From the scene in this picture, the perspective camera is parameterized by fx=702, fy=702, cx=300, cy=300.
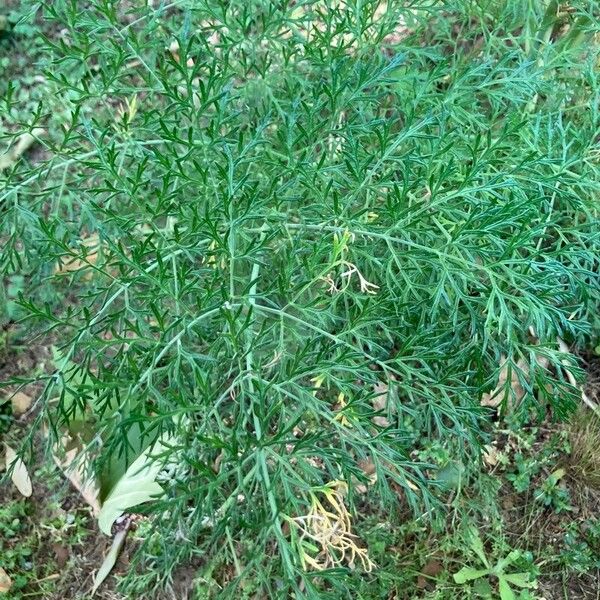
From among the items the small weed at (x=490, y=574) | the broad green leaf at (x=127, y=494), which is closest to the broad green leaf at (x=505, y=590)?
the small weed at (x=490, y=574)

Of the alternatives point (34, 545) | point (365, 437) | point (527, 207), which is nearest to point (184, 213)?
point (365, 437)

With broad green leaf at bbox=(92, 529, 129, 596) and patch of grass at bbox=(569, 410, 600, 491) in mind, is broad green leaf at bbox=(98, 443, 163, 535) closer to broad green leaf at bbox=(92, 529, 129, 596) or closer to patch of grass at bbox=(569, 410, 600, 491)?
broad green leaf at bbox=(92, 529, 129, 596)

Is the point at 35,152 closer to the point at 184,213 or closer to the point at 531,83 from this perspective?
the point at 184,213

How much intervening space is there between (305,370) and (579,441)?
1381mm

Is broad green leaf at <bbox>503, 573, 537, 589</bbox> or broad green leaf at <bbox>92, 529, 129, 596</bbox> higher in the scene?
broad green leaf at <bbox>92, 529, 129, 596</bbox>

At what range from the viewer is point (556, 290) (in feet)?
5.78

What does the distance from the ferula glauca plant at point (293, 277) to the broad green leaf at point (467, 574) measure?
0.42 meters

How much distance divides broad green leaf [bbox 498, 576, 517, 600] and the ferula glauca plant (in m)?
0.47

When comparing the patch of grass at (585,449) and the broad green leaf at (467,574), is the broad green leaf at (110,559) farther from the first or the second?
the patch of grass at (585,449)

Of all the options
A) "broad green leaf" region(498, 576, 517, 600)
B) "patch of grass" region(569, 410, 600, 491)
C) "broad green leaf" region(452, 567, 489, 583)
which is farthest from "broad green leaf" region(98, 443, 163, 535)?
"patch of grass" region(569, 410, 600, 491)

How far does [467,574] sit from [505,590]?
0.13m

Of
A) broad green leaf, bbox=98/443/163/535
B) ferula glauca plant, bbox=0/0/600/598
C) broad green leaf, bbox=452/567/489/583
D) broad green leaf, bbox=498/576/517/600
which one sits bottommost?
broad green leaf, bbox=498/576/517/600

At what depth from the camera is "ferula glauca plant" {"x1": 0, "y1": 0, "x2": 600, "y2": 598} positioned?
1575mm

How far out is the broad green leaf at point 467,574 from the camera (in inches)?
91.6
